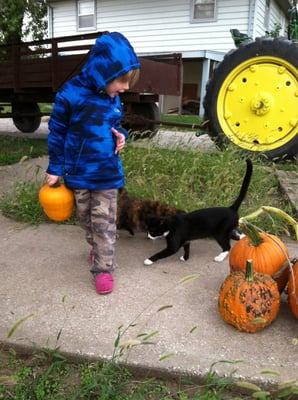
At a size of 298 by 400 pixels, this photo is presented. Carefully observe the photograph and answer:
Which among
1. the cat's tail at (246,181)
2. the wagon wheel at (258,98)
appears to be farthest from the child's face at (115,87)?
the wagon wheel at (258,98)

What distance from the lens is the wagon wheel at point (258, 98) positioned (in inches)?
196

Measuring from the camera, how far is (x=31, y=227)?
3496 mm

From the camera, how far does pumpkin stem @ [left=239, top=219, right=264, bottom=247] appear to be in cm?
219

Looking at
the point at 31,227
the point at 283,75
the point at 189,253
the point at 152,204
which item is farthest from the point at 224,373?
the point at 283,75

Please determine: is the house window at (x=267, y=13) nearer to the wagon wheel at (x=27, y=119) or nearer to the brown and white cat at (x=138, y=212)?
the wagon wheel at (x=27, y=119)

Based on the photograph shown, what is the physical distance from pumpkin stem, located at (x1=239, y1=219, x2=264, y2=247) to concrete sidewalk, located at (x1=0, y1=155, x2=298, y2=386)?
0.39 meters

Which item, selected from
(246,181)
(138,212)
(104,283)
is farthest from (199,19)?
(104,283)

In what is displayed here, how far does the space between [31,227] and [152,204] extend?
1132 millimetres

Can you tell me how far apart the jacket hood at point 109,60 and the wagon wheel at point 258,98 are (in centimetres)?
308

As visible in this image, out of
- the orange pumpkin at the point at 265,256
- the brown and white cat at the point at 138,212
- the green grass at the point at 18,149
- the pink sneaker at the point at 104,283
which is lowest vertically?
the green grass at the point at 18,149

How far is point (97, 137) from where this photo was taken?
232 cm

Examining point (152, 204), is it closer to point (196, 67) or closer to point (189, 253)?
point (189, 253)

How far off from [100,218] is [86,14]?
1498 centimetres

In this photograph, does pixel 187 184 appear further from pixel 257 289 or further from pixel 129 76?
pixel 257 289
